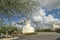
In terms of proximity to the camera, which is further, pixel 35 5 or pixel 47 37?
pixel 47 37

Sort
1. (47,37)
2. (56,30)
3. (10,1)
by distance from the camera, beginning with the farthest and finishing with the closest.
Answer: (47,37) < (56,30) < (10,1)

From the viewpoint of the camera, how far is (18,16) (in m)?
6.93

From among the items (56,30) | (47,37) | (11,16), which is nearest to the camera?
(11,16)

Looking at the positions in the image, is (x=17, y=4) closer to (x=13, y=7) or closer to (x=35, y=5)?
(x=13, y=7)

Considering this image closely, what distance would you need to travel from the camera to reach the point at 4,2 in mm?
6582

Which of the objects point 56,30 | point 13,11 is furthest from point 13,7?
point 56,30

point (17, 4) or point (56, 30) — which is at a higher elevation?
point (17, 4)

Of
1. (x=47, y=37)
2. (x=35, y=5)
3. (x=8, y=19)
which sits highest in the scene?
(x=35, y=5)

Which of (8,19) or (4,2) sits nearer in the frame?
(4,2)

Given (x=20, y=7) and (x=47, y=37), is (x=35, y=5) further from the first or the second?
(x=47, y=37)

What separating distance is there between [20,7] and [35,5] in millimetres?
639

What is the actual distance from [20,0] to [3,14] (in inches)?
35.2

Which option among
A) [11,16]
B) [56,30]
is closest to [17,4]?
[11,16]

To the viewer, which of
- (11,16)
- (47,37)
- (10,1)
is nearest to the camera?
(10,1)
